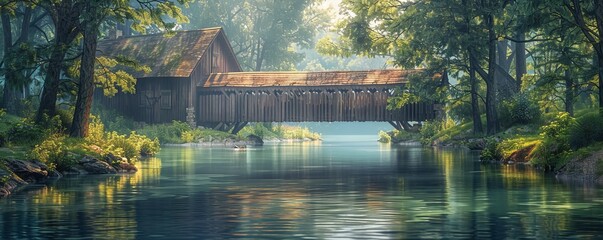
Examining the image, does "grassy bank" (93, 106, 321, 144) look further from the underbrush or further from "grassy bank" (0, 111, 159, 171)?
"grassy bank" (0, 111, 159, 171)

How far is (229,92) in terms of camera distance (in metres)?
72.8

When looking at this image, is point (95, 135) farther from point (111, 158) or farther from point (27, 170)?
point (27, 170)

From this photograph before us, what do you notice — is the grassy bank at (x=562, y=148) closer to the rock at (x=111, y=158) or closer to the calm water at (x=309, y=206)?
the calm water at (x=309, y=206)

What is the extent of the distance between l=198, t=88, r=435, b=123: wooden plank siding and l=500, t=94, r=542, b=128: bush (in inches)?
411

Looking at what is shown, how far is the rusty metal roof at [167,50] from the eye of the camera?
71500 mm

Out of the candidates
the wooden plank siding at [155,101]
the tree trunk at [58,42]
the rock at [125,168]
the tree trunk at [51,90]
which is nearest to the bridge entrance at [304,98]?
the wooden plank siding at [155,101]

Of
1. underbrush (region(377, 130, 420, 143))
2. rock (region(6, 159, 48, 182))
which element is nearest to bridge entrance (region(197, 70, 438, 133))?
underbrush (region(377, 130, 420, 143))

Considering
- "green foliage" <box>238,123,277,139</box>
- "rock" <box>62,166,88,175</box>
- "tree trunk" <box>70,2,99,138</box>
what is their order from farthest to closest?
"green foliage" <box>238,123,277,139</box> → "tree trunk" <box>70,2,99,138</box> → "rock" <box>62,166,88,175</box>

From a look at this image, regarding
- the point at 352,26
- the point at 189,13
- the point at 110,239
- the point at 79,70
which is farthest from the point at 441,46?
the point at 189,13

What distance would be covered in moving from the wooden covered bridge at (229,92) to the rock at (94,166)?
1445 inches

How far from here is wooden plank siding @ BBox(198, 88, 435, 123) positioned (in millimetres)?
67688

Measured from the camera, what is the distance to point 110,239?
14688 millimetres

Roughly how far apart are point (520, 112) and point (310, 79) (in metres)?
20.2

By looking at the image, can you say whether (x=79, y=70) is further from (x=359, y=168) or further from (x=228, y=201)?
(x=228, y=201)
